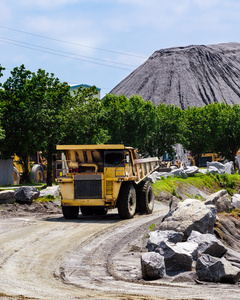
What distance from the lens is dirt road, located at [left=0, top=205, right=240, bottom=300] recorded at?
8211 millimetres

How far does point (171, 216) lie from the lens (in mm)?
14555

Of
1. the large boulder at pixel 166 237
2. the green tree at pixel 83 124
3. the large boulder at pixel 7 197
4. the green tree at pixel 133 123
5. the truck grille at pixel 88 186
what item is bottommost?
the large boulder at pixel 166 237

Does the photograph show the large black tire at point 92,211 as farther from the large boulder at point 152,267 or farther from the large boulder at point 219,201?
the large boulder at point 152,267

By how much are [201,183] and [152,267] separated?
2730cm

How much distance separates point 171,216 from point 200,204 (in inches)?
41.7

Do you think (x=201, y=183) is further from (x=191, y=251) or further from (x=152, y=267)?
(x=152, y=267)

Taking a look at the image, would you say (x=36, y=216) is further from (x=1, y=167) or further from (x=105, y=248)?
(x=1, y=167)

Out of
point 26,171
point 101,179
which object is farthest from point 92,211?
point 26,171

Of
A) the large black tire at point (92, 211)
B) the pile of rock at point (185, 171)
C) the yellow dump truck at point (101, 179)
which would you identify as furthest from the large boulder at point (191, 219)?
the pile of rock at point (185, 171)

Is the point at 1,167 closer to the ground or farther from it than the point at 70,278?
farther from it

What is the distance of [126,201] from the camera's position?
18188 millimetres

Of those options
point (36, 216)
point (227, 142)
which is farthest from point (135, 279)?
point (227, 142)

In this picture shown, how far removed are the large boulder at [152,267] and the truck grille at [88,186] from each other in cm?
825

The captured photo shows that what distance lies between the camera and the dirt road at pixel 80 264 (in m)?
8.21
